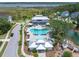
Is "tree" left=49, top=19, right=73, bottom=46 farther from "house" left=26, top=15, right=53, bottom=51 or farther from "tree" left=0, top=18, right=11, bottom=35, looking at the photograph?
"tree" left=0, top=18, right=11, bottom=35

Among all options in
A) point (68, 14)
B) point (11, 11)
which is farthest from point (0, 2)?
Result: point (68, 14)

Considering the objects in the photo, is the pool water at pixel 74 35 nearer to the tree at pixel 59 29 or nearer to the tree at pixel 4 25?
the tree at pixel 59 29

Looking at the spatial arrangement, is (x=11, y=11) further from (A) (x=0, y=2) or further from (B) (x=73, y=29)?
(B) (x=73, y=29)

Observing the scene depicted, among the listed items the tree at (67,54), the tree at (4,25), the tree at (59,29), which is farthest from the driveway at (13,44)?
the tree at (67,54)

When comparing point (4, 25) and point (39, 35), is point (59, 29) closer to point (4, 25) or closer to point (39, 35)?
point (39, 35)

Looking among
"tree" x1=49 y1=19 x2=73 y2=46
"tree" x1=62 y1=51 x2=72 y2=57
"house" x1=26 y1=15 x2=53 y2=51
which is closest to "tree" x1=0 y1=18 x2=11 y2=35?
"house" x1=26 y1=15 x2=53 y2=51

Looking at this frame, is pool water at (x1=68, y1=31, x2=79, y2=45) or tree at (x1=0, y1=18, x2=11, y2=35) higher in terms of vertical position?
tree at (x1=0, y1=18, x2=11, y2=35)

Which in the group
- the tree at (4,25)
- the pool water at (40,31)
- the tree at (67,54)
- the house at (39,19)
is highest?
the house at (39,19)

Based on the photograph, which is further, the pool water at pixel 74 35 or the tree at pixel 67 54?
the pool water at pixel 74 35

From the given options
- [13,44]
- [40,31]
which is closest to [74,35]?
[40,31]

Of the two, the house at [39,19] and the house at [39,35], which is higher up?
the house at [39,19]

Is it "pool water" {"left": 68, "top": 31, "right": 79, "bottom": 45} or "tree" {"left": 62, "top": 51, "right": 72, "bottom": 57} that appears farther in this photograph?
"pool water" {"left": 68, "top": 31, "right": 79, "bottom": 45}
